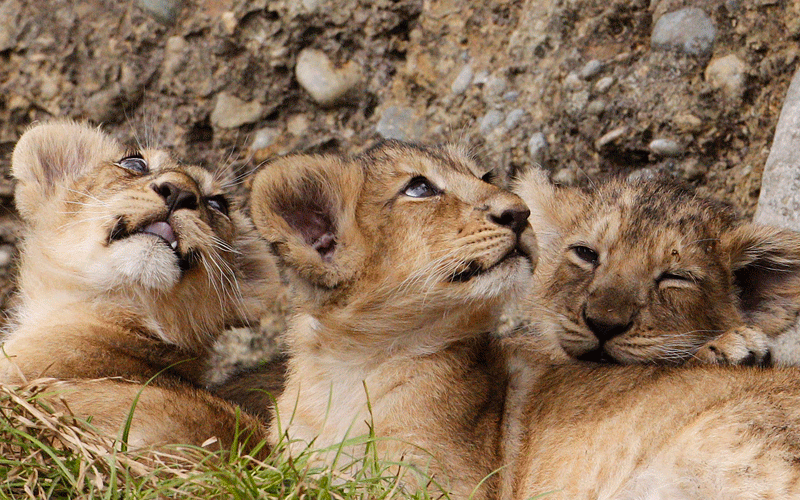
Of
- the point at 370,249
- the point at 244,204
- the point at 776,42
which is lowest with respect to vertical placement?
the point at 244,204

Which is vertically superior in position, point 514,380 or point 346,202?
point 346,202

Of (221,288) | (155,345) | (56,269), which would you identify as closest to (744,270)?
(221,288)

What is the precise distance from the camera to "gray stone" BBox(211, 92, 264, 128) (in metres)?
6.56

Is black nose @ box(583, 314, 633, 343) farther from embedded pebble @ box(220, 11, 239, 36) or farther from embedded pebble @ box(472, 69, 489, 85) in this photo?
embedded pebble @ box(220, 11, 239, 36)

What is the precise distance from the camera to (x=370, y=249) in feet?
13.3

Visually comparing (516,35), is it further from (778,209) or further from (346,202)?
(346,202)

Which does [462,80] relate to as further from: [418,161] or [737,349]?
[737,349]

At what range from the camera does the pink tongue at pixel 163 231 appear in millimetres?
4465

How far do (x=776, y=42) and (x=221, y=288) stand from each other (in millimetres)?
3539

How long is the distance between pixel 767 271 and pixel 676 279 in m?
0.53

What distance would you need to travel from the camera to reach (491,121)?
627cm

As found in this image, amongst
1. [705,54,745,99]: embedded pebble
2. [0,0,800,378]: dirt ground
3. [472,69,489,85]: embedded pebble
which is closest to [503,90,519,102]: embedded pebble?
[0,0,800,378]: dirt ground

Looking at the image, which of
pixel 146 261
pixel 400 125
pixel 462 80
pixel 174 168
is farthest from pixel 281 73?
pixel 146 261

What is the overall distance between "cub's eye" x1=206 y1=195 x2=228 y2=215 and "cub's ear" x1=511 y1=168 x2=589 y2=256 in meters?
1.61
